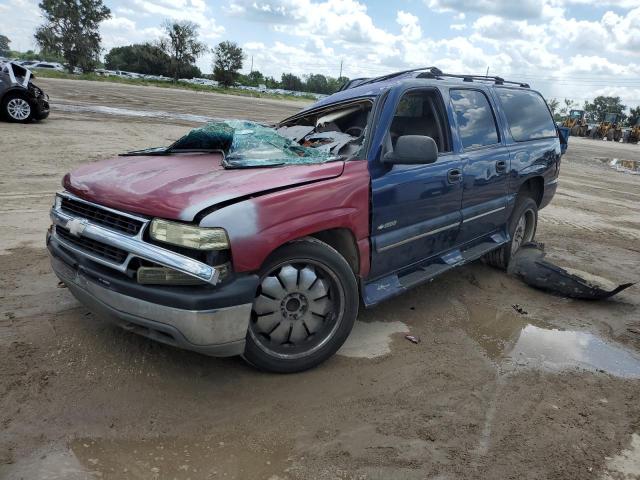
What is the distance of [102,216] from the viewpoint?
299 cm

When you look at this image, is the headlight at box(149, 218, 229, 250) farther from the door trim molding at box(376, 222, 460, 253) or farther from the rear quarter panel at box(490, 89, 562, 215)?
the rear quarter panel at box(490, 89, 562, 215)

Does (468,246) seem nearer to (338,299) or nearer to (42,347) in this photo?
(338,299)

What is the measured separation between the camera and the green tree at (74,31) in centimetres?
6050

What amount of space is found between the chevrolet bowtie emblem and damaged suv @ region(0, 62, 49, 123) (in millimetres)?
11921

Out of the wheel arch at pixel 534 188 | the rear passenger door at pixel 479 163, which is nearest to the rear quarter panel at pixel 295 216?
the rear passenger door at pixel 479 163

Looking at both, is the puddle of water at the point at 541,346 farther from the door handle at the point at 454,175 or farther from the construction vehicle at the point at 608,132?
the construction vehicle at the point at 608,132

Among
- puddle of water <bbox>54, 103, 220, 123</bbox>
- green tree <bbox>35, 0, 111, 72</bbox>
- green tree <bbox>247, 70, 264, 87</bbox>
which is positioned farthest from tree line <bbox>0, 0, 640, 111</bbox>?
puddle of water <bbox>54, 103, 220, 123</bbox>

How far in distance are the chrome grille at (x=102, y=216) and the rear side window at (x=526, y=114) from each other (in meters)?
3.81

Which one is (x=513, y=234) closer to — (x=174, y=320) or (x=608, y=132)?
(x=174, y=320)

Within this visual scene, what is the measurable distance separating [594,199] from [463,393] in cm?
908

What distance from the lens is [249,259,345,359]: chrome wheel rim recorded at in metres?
3.02

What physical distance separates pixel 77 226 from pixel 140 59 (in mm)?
86899

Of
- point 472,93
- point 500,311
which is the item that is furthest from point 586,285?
point 472,93

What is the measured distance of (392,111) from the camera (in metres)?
3.77
